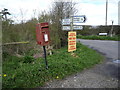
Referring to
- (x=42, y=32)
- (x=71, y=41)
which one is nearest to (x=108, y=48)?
(x=71, y=41)

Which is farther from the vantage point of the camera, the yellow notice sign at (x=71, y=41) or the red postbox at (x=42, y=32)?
the yellow notice sign at (x=71, y=41)

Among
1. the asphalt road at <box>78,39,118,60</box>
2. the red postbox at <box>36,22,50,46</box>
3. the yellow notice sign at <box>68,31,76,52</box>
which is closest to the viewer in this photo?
the red postbox at <box>36,22,50,46</box>

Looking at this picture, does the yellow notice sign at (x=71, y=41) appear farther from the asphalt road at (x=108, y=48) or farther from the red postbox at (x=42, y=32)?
the red postbox at (x=42, y=32)

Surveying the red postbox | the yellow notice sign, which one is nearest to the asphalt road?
the yellow notice sign

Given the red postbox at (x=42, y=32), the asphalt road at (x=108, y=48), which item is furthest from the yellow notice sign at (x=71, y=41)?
the red postbox at (x=42, y=32)

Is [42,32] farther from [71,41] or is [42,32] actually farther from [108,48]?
[108,48]

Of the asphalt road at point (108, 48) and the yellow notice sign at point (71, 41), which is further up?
the yellow notice sign at point (71, 41)

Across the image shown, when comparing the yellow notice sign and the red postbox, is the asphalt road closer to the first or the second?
the yellow notice sign

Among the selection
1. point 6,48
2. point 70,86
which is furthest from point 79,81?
point 6,48

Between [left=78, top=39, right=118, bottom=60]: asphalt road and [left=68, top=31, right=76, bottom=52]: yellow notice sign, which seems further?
[left=78, top=39, right=118, bottom=60]: asphalt road

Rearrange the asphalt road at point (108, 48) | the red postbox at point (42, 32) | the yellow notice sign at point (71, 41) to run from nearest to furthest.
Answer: the red postbox at point (42, 32), the yellow notice sign at point (71, 41), the asphalt road at point (108, 48)

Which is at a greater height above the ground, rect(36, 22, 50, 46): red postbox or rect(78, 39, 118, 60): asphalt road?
rect(36, 22, 50, 46): red postbox

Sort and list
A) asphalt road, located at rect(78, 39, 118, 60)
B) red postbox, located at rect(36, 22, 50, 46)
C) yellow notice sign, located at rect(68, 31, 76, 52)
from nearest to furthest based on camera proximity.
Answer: red postbox, located at rect(36, 22, 50, 46) → yellow notice sign, located at rect(68, 31, 76, 52) → asphalt road, located at rect(78, 39, 118, 60)

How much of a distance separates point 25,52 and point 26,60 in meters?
2.50
